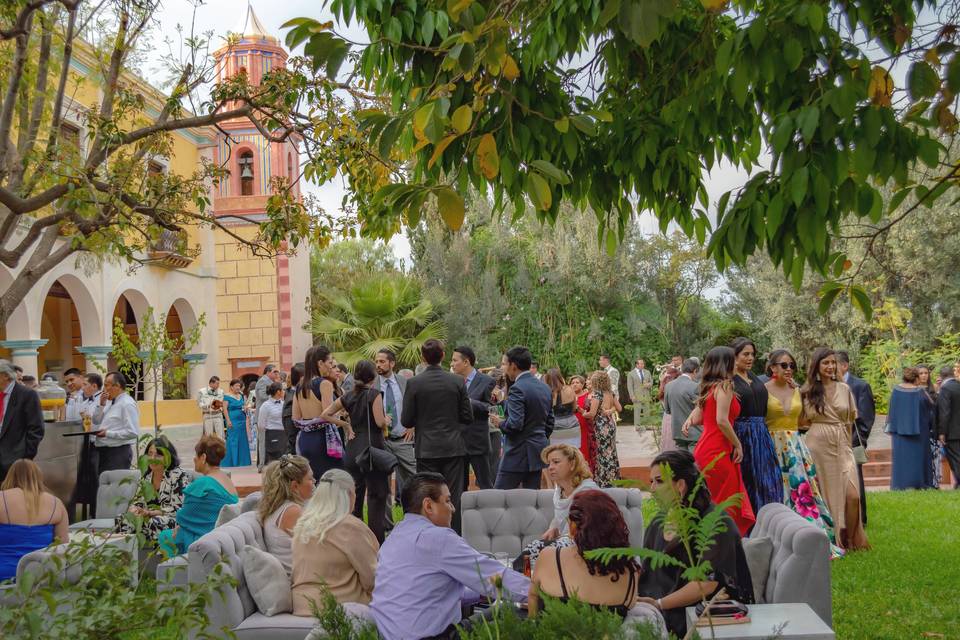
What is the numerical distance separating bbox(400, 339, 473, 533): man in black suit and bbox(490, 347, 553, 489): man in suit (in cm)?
45

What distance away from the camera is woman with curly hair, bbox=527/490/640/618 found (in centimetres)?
386

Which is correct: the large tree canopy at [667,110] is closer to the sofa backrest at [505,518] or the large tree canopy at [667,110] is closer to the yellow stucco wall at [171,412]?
the sofa backrest at [505,518]

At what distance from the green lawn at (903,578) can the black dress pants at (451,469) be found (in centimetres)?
308

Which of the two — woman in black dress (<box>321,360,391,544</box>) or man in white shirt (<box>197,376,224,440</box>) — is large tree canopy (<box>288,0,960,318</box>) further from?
man in white shirt (<box>197,376,224,440</box>)

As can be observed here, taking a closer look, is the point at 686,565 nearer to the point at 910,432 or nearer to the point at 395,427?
the point at 395,427

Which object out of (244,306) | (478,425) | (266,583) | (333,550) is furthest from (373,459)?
(244,306)

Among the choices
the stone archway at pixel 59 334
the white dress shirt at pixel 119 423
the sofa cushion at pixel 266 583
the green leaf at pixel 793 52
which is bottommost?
the sofa cushion at pixel 266 583

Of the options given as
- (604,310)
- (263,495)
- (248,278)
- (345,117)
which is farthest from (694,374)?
(248,278)

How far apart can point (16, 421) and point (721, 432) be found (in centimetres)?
617

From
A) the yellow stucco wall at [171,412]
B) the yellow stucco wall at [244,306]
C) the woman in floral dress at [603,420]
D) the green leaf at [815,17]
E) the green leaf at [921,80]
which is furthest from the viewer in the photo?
the yellow stucco wall at [244,306]

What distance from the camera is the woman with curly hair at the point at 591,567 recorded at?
3.86 m

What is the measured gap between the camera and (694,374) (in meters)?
11.4

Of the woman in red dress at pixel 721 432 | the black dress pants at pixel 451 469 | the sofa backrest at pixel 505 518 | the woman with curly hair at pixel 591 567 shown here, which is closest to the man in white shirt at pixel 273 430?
the black dress pants at pixel 451 469

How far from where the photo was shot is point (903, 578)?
7047 millimetres
